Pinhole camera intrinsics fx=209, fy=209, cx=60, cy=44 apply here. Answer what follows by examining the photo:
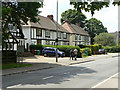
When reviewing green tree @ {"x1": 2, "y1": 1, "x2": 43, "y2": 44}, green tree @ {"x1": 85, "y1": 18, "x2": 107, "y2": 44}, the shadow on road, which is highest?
green tree @ {"x1": 85, "y1": 18, "x2": 107, "y2": 44}

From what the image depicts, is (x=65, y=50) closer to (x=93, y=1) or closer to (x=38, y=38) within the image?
(x=38, y=38)

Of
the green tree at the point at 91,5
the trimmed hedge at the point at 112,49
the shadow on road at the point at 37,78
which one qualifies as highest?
the green tree at the point at 91,5

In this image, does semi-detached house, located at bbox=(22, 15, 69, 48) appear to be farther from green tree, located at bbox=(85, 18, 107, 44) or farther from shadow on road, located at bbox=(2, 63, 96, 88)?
green tree, located at bbox=(85, 18, 107, 44)

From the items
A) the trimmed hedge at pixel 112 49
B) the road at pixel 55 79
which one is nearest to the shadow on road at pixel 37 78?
the road at pixel 55 79

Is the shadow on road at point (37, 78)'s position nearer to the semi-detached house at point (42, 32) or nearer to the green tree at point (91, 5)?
the green tree at point (91, 5)

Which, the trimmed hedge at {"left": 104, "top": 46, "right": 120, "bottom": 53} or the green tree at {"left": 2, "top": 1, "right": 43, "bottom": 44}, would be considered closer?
the green tree at {"left": 2, "top": 1, "right": 43, "bottom": 44}

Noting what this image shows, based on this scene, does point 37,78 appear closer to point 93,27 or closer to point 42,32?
point 42,32

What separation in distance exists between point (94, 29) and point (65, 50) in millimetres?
64690

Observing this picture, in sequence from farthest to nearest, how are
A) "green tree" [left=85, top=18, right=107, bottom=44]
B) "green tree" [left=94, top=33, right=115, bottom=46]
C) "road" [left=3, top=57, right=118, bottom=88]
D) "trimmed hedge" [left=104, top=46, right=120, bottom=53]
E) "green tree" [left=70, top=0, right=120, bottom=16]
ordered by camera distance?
"green tree" [left=85, top=18, right=107, bottom=44] < "green tree" [left=94, top=33, right=115, bottom=46] < "trimmed hedge" [left=104, top=46, right=120, bottom=53] < "road" [left=3, top=57, right=118, bottom=88] < "green tree" [left=70, top=0, right=120, bottom=16]

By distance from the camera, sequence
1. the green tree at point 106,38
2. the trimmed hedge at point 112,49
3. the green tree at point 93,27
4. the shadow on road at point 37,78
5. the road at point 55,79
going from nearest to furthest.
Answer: the road at point 55,79
the shadow on road at point 37,78
the trimmed hedge at point 112,49
the green tree at point 106,38
the green tree at point 93,27

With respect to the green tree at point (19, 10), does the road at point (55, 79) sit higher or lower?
lower

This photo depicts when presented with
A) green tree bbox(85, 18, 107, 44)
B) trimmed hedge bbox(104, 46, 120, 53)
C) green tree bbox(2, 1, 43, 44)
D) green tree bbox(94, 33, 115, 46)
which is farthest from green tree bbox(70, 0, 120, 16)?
green tree bbox(85, 18, 107, 44)

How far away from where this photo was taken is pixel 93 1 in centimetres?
710

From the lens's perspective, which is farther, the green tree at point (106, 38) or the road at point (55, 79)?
the green tree at point (106, 38)
